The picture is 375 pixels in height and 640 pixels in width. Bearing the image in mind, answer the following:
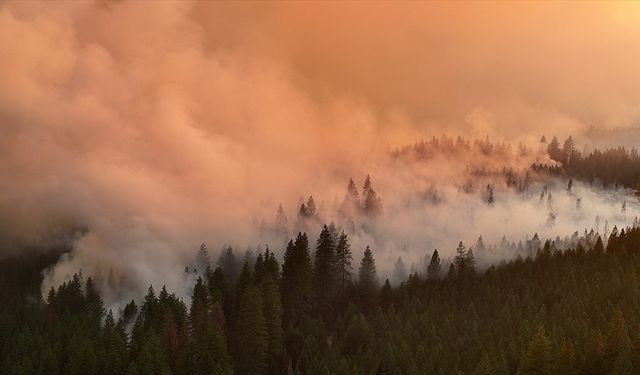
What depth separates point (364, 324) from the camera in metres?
114

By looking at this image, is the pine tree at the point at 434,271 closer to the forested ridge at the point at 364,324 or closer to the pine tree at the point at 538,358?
the forested ridge at the point at 364,324

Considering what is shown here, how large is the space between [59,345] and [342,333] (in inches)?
1985

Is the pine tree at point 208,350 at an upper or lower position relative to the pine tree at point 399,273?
lower

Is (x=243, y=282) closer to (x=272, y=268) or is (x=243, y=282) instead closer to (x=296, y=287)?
(x=272, y=268)

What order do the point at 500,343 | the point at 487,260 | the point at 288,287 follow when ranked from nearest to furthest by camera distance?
the point at 500,343, the point at 288,287, the point at 487,260

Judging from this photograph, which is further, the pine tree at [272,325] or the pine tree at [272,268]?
the pine tree at [272,268]

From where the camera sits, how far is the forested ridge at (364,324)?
3696 inches

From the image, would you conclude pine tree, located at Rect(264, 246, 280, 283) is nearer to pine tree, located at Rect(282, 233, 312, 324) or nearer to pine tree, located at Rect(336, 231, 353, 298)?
pine tree, located at Rect(282, 233, 312, 324)

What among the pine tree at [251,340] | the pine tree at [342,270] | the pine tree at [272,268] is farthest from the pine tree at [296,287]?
the pine tree at [251,340]

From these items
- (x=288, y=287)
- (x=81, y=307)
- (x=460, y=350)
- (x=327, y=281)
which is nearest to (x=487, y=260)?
(x=327, y=281)

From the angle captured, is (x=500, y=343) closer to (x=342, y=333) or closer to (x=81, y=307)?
(x=342, y=333)

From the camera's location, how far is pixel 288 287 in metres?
135

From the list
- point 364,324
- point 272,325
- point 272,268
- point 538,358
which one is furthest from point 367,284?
point 538,358

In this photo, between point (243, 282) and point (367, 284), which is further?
point (367, 284)
